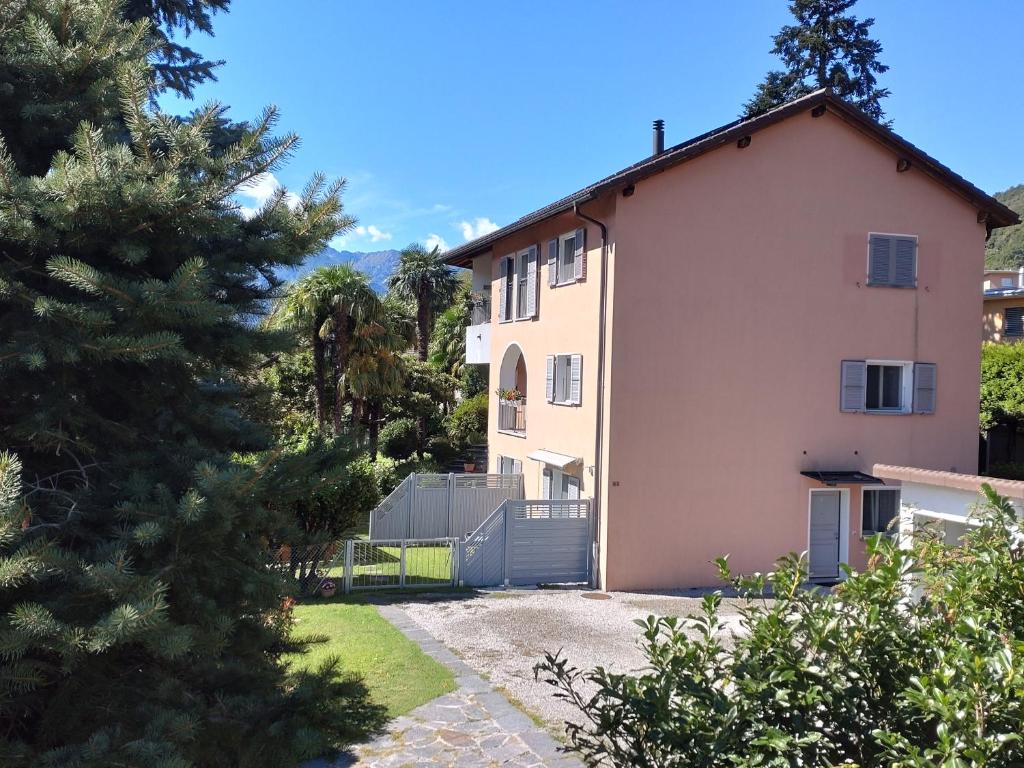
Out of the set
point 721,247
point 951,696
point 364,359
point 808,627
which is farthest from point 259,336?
point 364,359

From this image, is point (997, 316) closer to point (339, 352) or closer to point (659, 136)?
point (659, 136)

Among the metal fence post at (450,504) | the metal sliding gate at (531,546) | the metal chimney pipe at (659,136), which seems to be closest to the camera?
the metal sliding gate at (531,546)

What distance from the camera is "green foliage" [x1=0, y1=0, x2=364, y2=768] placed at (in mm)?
3773

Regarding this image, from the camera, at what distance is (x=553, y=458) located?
20.7 meters

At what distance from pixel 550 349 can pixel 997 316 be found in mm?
24538

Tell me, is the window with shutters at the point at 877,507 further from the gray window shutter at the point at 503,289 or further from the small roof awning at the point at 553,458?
the gray window shutter at the point at 503,289

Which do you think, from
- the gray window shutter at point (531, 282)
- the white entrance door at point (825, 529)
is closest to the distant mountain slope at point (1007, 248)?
the white entrance door at point (825, 529)

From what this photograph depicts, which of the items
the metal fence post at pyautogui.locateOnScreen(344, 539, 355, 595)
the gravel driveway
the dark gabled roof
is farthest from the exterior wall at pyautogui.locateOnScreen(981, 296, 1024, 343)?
the metal fence post at pyautogui.locateOnScreen(344, 539, 355, 595)

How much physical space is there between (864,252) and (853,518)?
6352mm

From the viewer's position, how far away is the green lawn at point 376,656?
9797 mm

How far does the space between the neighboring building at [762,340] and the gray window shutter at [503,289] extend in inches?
158

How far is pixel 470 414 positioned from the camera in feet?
124

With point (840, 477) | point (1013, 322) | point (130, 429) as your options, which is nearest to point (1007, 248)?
point (1013, 322)

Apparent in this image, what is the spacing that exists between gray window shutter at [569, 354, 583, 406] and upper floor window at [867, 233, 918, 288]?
23.6 feet
